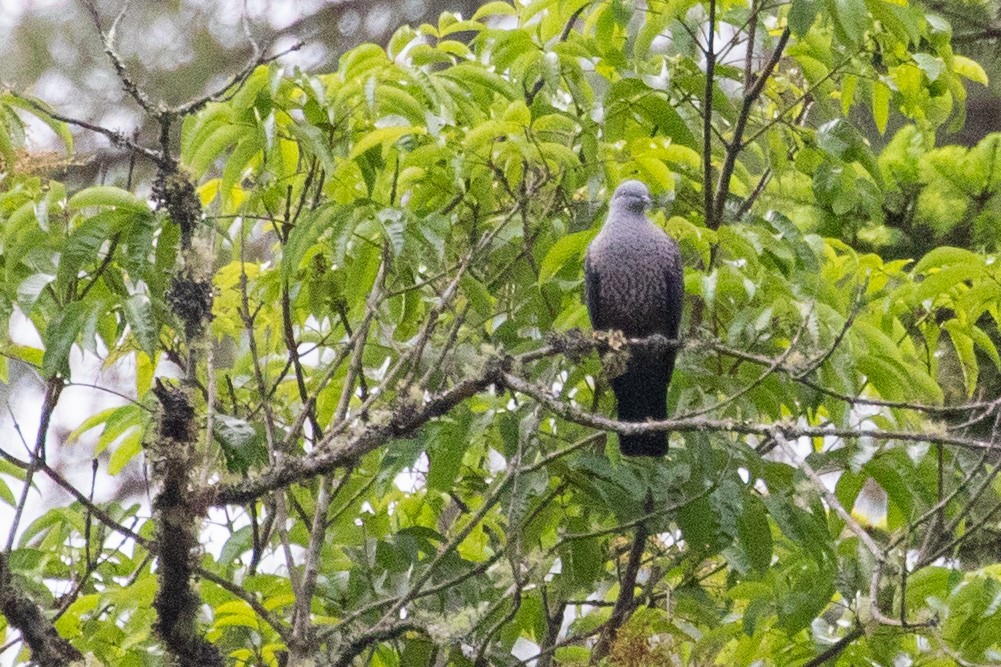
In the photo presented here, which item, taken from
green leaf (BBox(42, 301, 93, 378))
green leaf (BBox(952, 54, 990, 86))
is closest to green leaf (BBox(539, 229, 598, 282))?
green leaf (BBox(42, 301, 93, 378))

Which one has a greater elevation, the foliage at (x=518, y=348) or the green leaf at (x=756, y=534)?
the foliage at (x=518, y=348)

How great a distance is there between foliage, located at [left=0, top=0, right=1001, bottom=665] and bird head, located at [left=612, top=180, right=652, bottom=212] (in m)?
0.20

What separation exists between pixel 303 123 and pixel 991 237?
2.52 metres

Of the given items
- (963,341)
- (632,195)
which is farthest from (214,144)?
(963,341)

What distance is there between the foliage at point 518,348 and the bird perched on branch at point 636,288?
118mm

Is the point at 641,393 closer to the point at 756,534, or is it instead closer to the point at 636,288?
the point at 636,288

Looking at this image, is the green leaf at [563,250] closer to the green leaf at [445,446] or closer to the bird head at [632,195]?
the green leaf at [445,446]

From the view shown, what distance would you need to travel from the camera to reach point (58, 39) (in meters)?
5.83

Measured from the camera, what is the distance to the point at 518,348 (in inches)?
113

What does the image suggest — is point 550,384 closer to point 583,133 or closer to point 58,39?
point 583,133

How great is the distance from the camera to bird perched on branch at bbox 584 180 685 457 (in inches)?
137

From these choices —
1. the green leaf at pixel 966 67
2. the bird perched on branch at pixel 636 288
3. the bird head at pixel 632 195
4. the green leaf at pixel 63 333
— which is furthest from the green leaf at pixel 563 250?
the green leaf at pixel 966 67

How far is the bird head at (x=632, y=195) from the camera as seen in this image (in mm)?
3488

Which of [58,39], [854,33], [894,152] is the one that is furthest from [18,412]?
[854,33]
